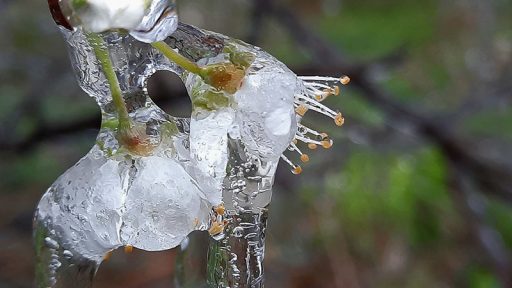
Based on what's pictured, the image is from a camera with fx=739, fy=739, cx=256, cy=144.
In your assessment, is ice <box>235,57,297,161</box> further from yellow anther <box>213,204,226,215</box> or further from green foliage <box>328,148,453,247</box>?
green foliage <box>328,148,453,247</box>

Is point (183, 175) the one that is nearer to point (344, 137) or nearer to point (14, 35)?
point (344, 137)

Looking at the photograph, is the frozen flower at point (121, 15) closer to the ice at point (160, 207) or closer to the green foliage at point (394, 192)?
the ice at point (160, 207)

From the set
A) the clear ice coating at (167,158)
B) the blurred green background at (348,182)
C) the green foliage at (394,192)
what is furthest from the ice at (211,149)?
the green foliage at (394,192)

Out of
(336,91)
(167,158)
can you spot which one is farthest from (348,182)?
(167,158)

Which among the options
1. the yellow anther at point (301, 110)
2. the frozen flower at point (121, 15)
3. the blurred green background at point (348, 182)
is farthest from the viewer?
the blurred green background at point (348, 182)

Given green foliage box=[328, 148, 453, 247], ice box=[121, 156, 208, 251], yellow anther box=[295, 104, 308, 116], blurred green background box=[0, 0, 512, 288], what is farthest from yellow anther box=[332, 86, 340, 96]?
green foliage box=[328, 148, 453, 247]

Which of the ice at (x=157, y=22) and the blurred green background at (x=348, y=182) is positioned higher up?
the ice at (x=157, y=22)

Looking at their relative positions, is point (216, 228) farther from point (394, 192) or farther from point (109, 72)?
point (394, 192)

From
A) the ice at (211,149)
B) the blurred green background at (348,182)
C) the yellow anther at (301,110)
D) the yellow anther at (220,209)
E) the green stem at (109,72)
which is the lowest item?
the blurred green background at (348,182)
